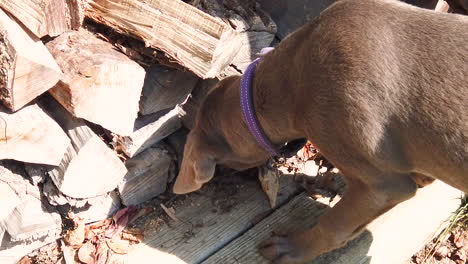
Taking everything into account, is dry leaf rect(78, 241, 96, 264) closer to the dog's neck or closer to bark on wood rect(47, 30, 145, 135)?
bark on wood rect(47, 30, 145, 135)

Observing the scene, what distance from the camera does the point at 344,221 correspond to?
3113 mm

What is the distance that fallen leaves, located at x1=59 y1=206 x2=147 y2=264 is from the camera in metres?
3.14

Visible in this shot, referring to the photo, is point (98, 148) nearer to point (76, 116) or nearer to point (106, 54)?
point (76, 116)

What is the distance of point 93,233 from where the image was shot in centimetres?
325

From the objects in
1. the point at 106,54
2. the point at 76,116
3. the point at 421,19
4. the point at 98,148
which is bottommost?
the point at 98,148

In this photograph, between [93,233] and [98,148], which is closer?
[98,148]

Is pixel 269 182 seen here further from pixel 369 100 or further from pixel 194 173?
pixel 369 100

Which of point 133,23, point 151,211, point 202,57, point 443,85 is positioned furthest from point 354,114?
point 151,211

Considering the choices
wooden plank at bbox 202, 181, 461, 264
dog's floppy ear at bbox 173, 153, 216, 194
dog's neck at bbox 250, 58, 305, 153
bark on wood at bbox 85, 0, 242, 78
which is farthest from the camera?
wooden plank at bbox 202, 181, 461, 264

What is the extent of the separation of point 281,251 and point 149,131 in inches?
37.1

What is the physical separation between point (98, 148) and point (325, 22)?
1.21m

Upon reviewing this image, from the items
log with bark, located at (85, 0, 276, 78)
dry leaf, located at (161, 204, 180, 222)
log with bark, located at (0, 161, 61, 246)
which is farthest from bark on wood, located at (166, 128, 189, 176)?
log with bark, located at (0, 161, 61, 246)

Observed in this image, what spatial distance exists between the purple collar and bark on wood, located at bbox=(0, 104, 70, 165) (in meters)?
0.85

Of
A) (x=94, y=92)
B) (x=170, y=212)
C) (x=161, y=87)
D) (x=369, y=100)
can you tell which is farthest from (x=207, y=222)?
(x=369, y=100)
